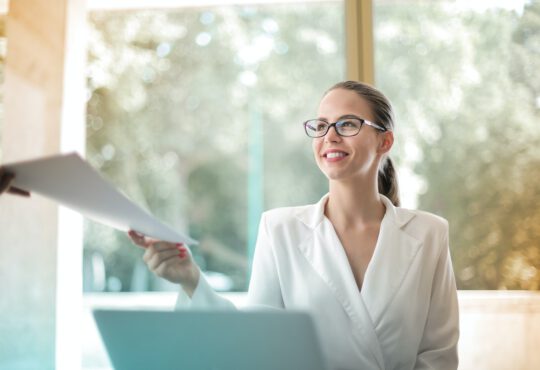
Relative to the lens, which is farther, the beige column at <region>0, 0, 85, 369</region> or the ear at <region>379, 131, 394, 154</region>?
the beige column at <region>0, 0, 85, 369</region>

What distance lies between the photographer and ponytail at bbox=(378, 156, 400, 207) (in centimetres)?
183

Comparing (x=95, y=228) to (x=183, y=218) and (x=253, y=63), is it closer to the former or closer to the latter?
(x=183, y=218)

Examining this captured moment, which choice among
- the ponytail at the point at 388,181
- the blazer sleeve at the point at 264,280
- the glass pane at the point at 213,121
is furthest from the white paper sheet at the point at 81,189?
the glass pane at the point at 213,121

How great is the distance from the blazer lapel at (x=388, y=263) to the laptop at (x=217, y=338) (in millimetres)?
696

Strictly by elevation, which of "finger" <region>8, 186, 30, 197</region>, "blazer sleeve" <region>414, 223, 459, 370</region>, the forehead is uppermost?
the forehead

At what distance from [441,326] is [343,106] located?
25.6 inches

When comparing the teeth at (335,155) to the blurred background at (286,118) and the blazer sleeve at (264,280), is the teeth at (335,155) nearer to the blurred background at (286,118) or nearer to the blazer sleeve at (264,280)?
the blazer sleeve at (264,280)

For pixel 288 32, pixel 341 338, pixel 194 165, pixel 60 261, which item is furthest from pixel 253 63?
pixel 341 338

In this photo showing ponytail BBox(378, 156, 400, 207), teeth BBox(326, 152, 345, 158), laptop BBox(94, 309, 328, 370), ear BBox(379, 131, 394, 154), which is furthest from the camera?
ponytail BBox(378, 156, 400, 207)

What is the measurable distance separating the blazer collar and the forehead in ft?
0.84

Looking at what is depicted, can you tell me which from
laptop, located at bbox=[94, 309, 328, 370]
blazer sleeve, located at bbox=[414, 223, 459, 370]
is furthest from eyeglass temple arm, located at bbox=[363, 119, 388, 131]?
laptop, located at bbox=[94, 309, 328, 370]

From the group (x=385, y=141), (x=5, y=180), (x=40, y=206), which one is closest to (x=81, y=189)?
(x=5, y=180)

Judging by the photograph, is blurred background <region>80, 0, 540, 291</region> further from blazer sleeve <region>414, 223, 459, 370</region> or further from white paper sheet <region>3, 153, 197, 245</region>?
white paper sheet <region>3, 153, 197, 245</region>

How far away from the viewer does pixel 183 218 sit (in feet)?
8.34
